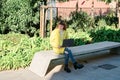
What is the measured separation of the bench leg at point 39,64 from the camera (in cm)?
681

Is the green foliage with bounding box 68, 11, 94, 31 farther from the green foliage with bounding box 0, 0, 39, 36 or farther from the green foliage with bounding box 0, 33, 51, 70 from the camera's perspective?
the green foliage with bounding box 0, 33, 51, 70

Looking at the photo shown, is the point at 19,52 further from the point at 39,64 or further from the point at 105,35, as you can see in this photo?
the point at 105,35

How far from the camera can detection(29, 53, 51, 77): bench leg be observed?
6811mm

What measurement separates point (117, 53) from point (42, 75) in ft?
13.2

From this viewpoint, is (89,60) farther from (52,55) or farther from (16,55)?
(16,55)

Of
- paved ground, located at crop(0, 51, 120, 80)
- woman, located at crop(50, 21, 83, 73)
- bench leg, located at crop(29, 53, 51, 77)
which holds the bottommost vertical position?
paved ground, located at crop(0, 51, 120, 80)

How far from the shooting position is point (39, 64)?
7.07 meters

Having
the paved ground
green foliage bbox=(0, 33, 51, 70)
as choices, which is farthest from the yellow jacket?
green foliage bbox=(0, 33, 51, 70)

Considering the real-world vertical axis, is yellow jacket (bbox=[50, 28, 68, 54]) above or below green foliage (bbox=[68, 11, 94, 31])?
below

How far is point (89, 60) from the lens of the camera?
28.1ft

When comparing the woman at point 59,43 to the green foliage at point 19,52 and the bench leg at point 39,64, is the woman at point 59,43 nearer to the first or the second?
the bench leg at point 39,64

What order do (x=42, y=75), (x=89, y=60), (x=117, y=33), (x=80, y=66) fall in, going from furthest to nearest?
(x=117, y=33), (x=89, y=60), (x=80, y=66), (x=42, y=75)

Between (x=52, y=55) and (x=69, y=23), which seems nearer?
(x=52, y=55)

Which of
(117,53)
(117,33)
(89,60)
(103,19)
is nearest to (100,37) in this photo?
(117,33)
